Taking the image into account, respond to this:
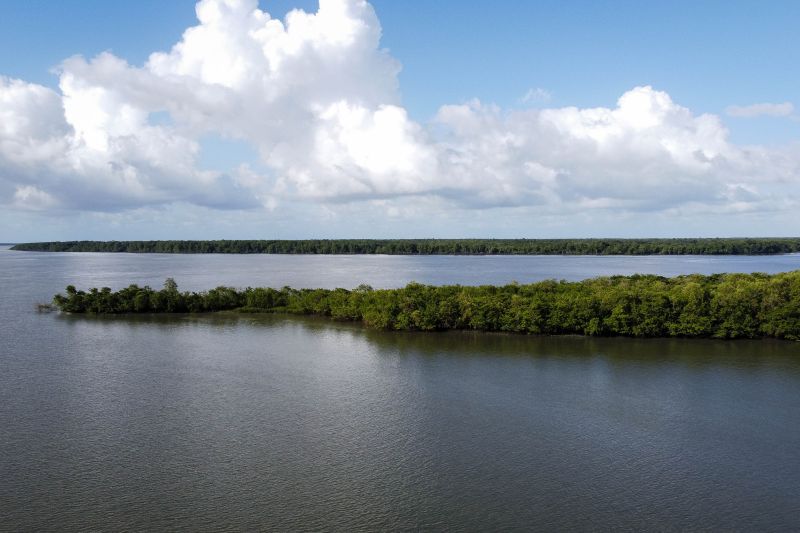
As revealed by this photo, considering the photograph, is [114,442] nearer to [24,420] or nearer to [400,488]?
[24,420]

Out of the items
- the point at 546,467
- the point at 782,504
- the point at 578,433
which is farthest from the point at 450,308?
the point at 782,504

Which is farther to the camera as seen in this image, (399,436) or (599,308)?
(599,308)

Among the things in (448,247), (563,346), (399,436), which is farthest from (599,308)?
(448,247)

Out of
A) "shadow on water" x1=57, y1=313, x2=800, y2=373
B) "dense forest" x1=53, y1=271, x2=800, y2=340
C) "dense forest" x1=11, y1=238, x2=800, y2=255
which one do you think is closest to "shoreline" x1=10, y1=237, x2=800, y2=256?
"dense forest" x1=11, y1=238, x2=800, y2=255

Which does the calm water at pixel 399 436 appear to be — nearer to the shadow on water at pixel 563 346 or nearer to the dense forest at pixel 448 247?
the shadow on water at pixel 563 346

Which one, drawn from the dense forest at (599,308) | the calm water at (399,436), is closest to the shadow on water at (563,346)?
the calm water at (399,436)

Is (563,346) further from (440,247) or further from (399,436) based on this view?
(440,247)
